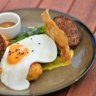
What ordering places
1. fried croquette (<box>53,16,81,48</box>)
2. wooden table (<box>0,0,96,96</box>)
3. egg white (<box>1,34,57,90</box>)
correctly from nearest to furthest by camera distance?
egg white (<box>1,34,57,90</box>)
fried croquette (<box>53,16,81,48</box>)
wooden table (<box>0,0,96,96</box>)

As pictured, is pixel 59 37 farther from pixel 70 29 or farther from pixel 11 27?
pixel 11 27

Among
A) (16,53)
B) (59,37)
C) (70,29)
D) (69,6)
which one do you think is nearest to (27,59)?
(16,53)

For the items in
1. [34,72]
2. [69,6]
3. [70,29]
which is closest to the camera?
[34,72]

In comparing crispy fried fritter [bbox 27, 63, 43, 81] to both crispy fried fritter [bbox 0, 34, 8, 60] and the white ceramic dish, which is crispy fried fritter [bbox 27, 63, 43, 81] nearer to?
crispy fried fritter [bbox 0, 34, 8, 60]

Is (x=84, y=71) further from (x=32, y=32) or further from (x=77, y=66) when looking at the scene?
(x=32, y=32)

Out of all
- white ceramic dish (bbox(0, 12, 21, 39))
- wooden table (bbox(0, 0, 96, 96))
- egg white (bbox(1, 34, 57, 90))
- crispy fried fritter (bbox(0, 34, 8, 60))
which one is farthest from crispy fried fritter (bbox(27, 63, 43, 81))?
wooden table (bbox(0, 0, 96, 96))

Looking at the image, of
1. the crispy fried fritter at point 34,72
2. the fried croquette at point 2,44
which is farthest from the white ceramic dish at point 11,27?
the crispy fried fritter at point 34,72
